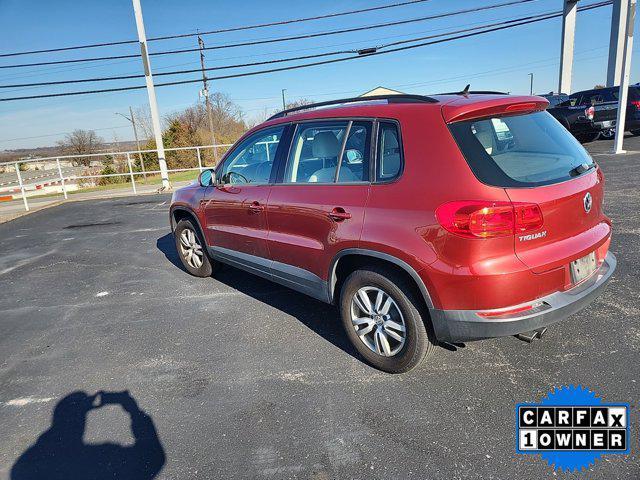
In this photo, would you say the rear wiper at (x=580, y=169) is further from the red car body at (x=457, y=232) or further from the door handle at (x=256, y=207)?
the door handle at (x=256, y=207)

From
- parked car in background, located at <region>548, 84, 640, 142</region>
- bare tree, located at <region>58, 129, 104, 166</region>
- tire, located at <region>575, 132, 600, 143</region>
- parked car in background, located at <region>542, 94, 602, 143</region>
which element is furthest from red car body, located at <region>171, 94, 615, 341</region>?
bare tree, located at <region>58, 129, 104, 166</region>

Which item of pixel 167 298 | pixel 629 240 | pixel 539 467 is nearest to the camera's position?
pixel 539 467

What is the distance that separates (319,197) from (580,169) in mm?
1790

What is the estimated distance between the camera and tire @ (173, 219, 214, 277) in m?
5.15

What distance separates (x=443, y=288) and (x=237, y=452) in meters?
1.50

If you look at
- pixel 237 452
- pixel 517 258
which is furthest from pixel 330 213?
pixel 237 452

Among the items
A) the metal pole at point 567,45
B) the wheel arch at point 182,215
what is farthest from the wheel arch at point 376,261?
the metal pole at point 567,45

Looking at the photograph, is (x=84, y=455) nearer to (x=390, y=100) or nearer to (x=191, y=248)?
(x=390, y=100)

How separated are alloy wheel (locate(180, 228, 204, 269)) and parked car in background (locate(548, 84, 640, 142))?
51.7 feet

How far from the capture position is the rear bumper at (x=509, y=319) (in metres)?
2.37

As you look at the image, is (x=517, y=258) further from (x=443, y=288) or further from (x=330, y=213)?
(x=330, y=213)

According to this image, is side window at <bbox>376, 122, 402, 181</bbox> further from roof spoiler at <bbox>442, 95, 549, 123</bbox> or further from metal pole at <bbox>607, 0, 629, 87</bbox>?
metal pole at <bbox>607, 0, 629, 87</bbox>

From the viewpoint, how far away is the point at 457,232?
2.35 m

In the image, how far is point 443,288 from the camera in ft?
8.05
